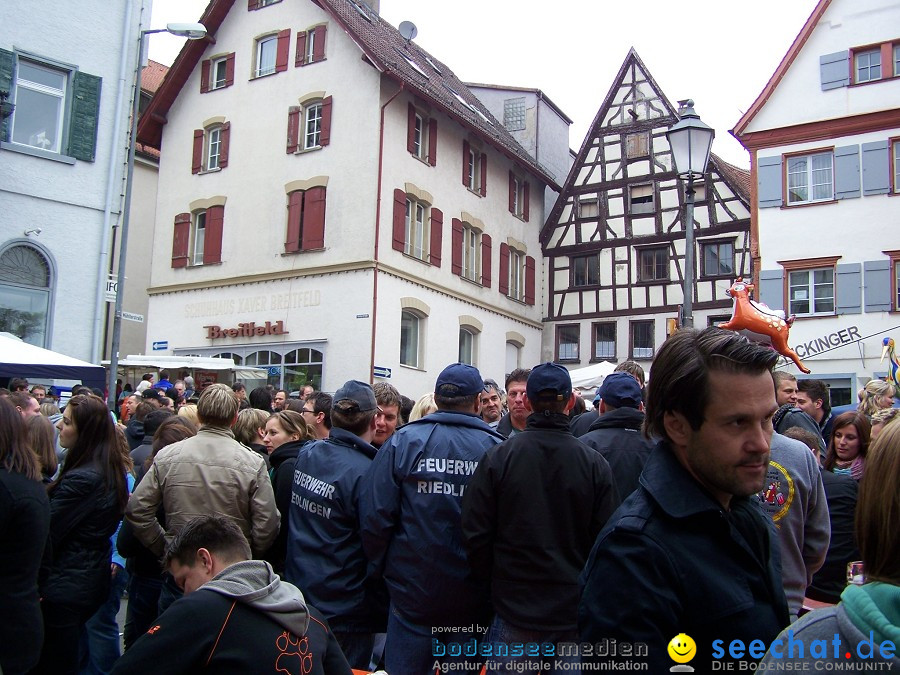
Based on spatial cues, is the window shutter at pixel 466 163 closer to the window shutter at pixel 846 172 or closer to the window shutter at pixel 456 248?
the window shutter at pixel 456 248

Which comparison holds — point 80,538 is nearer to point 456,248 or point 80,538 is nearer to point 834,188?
point 834,188

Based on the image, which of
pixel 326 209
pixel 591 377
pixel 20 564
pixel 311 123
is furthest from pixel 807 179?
pixel 20 564

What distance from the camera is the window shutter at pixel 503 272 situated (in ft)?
88.5

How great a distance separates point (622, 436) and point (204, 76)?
973 inches

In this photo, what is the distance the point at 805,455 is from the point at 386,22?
95.2 feet

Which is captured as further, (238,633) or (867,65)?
(867,65)

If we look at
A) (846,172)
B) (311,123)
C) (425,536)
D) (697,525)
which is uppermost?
(311,123)

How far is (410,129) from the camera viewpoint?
23.0 m

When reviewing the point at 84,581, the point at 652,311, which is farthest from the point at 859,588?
the point at 652,311

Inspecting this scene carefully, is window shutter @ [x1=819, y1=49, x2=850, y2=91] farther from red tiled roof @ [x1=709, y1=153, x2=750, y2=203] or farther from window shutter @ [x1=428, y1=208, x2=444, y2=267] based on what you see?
window shutter @ [x1=428, y1=208, x2=444, y2=267]

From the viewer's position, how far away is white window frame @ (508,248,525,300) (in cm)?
2789

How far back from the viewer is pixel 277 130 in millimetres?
23969

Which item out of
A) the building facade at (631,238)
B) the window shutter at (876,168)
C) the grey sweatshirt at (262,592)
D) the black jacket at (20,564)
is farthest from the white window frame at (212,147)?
the grey sweatshirt at (262,592)

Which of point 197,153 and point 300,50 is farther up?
point 300,50
